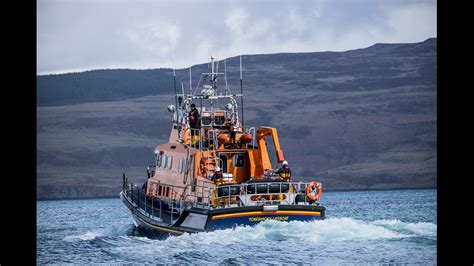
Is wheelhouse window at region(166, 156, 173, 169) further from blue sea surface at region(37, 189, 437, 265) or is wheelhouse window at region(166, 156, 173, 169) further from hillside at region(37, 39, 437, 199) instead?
hillside at region(37, 39, 437, 199)

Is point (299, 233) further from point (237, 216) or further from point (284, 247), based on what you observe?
point (237, 216)

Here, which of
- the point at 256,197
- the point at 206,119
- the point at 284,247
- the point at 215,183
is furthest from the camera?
the point at 206,119

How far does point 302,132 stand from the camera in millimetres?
157625

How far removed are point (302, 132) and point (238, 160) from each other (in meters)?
131

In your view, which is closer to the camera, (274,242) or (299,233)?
(274,242)

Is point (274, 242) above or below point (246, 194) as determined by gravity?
below

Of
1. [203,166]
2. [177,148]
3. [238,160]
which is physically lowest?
[203,166]

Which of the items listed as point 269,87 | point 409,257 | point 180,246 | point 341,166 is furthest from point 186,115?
point 269,87

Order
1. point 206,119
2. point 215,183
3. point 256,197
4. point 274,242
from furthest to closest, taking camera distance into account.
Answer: point 206,119 → point 215,183 → point 256,197 → point 274,242

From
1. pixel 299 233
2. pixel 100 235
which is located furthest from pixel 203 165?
pixel 100 235

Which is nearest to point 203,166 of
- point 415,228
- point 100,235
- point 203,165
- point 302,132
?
point 203,165

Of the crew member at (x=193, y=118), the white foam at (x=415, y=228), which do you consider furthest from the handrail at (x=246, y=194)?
the white foam at (x=415, y=228)
